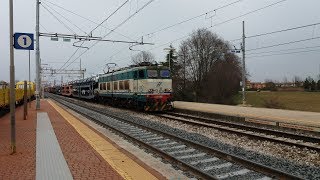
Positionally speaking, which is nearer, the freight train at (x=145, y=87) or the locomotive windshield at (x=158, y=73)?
the freight train at (x=145, y=87)

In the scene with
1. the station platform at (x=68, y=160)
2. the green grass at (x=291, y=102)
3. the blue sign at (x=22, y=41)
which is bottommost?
the green grass at (x=291, y=102)

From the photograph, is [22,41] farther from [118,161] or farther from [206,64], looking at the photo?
[206,64]

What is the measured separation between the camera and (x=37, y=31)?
99.2 feet

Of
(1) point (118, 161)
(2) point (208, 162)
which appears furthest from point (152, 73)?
(1) point (118, 161)

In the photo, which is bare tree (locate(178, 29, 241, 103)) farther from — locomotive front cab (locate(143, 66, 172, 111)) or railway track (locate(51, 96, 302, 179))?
railway track (locate(51, 96, 302, 179))

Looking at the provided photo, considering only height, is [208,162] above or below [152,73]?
below

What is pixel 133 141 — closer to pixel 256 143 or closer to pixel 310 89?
pixel 256 143

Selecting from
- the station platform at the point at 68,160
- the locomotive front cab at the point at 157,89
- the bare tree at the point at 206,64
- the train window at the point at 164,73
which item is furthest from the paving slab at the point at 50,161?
the bare tree at the point at 206,64

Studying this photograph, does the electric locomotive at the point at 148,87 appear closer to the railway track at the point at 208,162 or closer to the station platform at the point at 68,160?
the railway track at the point at 208,162

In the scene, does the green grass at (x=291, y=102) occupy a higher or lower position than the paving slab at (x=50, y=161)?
lower

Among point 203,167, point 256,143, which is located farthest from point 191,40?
point 203,167

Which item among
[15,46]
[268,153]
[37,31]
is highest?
[37,31]

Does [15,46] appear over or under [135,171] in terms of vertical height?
over

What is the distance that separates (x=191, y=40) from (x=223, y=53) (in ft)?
19.7
